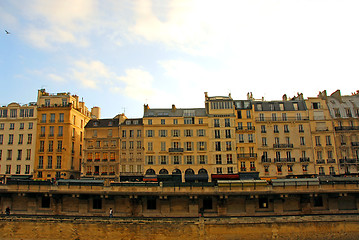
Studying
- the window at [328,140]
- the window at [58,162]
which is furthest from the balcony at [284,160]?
the window at [58,162]

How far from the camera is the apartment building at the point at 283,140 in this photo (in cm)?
5733

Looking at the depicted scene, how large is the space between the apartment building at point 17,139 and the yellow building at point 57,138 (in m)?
1.27

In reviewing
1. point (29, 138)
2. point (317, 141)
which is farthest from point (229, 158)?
point (29, 138)

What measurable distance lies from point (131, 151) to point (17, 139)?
22310 mm

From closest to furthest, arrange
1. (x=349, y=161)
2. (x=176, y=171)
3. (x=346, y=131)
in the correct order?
1. (x=349, y=161)
2. (x=176, y=171)
3. (x=346, y=131)

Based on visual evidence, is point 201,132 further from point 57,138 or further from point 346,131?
point 57,138

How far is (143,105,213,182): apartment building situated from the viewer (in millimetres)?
57469

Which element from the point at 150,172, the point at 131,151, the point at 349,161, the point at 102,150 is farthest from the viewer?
the point at 102,150

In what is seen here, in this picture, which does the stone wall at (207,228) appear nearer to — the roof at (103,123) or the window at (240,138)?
the window at (240,138)

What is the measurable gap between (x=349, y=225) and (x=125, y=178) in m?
37.1

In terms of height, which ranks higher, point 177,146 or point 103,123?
point 103,123

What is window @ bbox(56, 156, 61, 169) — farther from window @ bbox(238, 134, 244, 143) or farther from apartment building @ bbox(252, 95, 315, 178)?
apartment building @ bbox(252, 95, 315, 178)

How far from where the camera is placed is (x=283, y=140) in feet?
193

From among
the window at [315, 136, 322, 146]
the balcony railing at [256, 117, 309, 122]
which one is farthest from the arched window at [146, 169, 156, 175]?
the window at [315, 136, 322, 146]
